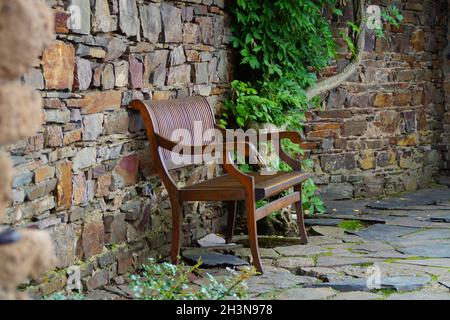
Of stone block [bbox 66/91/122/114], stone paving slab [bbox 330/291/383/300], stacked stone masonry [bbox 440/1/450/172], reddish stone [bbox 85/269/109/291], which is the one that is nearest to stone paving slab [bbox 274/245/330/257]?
stone paving slab [bbox 330/291/383/300]

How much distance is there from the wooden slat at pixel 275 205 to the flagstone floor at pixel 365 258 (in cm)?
30

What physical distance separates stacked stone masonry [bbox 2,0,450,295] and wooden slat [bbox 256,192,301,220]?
654 mm

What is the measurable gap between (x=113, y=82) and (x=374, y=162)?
3.49 m

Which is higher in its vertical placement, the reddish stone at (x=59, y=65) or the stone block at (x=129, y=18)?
the stone block at (x=129, y=18)

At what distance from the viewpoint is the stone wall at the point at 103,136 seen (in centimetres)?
348

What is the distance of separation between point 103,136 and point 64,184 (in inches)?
18.5

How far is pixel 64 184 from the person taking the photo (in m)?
3.63

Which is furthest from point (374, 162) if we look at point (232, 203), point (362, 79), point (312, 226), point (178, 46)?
point (178, 46)

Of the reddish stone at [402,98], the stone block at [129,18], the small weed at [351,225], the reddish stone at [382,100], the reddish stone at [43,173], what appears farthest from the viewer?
the reddish stone at [402,98]

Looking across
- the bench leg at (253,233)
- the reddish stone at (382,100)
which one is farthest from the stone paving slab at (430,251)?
the reddish stone at (382,100)

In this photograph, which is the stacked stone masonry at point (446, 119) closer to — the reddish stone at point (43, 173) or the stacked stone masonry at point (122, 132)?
the stacked stone masonry at point (122, 132)

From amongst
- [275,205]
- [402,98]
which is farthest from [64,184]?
[402,98]

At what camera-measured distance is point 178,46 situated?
16.0 feet
